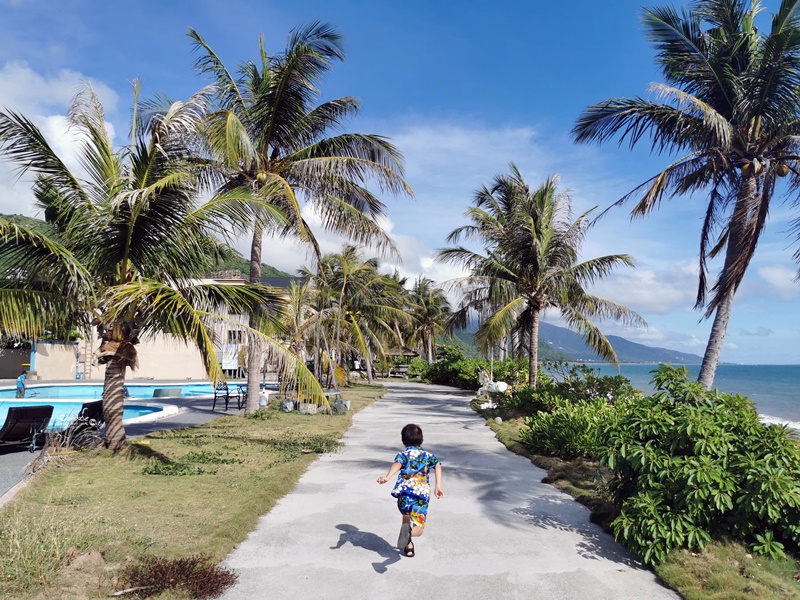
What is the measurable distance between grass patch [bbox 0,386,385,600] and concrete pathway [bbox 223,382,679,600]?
0.44m

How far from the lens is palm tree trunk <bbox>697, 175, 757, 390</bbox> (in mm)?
11094

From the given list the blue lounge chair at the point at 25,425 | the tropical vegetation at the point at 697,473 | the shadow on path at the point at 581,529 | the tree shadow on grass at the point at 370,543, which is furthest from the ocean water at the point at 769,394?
the blue lounge chair at the point at 25,425

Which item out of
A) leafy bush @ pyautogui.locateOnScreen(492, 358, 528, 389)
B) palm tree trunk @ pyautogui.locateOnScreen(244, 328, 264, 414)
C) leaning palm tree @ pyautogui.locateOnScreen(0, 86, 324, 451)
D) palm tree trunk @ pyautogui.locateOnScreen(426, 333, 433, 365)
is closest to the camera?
leaning palm tree @ pyautogui.locateOnScreen(0, 86, 324, 451)

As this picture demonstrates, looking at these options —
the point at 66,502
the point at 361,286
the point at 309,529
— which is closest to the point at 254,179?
the point at 66,502

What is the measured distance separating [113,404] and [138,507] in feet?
11.3

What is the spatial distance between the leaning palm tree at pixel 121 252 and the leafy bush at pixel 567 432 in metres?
4.41

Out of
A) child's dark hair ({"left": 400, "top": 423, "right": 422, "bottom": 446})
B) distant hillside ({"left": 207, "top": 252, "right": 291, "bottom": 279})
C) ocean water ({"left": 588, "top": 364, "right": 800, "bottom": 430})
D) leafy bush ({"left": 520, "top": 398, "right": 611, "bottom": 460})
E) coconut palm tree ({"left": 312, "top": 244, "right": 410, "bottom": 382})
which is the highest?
distant hillside ({"left": 207, "top": 252, "right": 291, "bottom": 279})

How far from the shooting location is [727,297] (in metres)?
11.1

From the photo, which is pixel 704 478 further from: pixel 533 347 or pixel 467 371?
pixel 467 371

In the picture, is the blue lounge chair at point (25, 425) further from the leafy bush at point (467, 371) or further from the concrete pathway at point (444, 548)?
the leafy bush at point (467, 371)

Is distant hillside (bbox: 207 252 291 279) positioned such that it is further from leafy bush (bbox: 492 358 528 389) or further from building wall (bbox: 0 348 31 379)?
leafy bush (bbox: 492 358 528 389)

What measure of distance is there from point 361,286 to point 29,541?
24.0 meters

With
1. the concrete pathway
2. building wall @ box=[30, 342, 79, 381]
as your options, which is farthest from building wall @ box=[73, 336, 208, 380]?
the concrete pathway

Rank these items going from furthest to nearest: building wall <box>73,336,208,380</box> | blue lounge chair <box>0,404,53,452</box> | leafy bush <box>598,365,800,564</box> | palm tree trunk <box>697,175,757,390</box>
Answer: building wall <box>73,336,208,380</box>
palm tree trunk <box>697,175,757,390</box>
blue lounge chair <box>0,404,53,452</box>
leafy bush <box>598,365,800,564</box>
